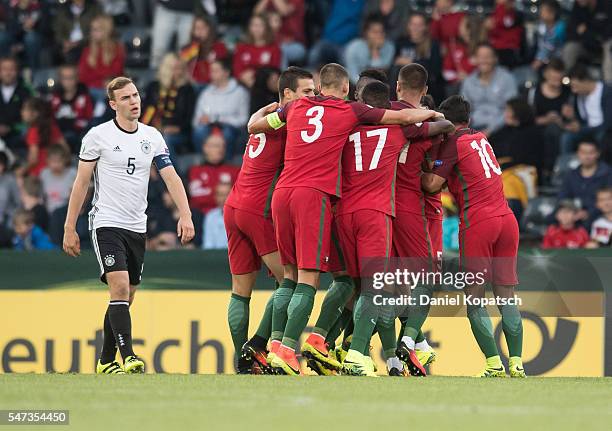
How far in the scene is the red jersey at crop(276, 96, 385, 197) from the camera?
9898mm

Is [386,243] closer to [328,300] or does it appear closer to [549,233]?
[328,300]

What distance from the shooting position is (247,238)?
1076cm

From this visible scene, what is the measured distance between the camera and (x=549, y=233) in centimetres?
1425

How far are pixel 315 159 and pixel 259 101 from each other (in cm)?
701

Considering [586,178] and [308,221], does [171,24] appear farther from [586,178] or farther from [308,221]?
[308,221]

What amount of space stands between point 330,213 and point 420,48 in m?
7.74

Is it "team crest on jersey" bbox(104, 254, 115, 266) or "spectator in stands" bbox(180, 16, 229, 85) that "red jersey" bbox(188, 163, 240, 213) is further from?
"team crest on jersey" bbox(104, 254, 115, 266)

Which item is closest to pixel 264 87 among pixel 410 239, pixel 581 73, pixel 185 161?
pixel 185 161

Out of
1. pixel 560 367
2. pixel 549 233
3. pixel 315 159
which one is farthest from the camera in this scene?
pixel 549 233

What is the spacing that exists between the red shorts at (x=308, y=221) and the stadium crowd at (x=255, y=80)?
4879 millimetres

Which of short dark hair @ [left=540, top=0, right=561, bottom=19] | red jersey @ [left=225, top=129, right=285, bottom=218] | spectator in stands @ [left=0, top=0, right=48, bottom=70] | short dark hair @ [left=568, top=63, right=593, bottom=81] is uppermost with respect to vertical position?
short dark hair @ [left=540, top=0, right=561, bottom=19]

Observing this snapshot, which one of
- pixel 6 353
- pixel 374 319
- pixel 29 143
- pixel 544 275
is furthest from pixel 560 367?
pixel 29 143

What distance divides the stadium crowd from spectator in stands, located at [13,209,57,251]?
15 millimetres

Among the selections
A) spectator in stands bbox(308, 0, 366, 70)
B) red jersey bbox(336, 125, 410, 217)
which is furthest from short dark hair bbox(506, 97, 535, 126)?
red jersey bbox(336, 125, 410, 217)
